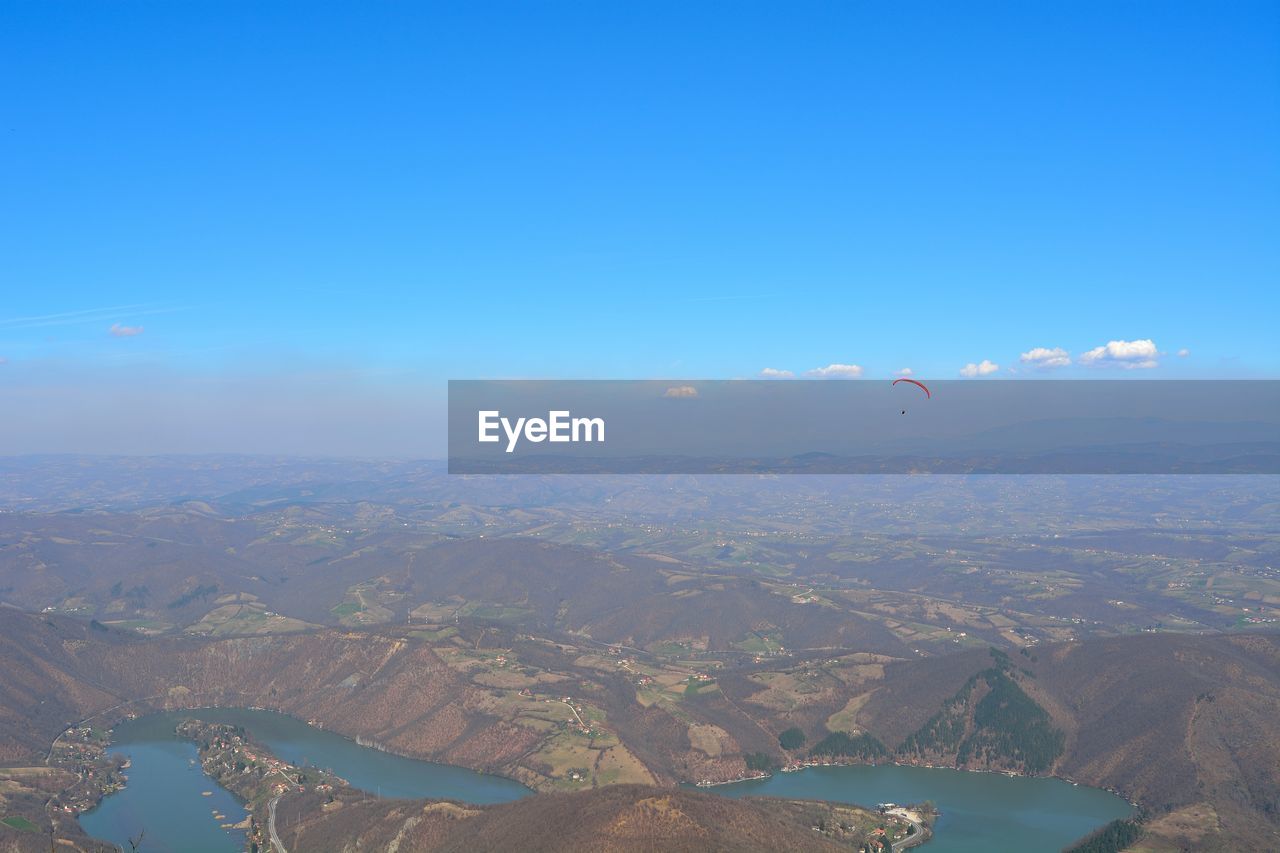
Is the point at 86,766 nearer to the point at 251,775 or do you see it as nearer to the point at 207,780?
the point at 207,780

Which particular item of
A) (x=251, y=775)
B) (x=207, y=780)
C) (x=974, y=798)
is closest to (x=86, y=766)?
(x=207, y=780)

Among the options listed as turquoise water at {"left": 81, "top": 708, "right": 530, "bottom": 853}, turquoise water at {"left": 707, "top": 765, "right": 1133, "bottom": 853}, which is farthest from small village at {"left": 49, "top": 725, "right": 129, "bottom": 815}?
turquoise water at {"left": 707, "top": 765, "right": 1133, "bottom": 853}

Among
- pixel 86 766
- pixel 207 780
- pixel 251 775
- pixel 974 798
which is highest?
pixel 251 775

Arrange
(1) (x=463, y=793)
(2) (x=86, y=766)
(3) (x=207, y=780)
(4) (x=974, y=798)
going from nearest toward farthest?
(4) (x=974, y=798)
(1) (x=463, y=793)
(3) (x=207, y=780)
(2) (x=86, y=766)

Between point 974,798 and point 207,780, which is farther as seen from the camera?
point 207,780

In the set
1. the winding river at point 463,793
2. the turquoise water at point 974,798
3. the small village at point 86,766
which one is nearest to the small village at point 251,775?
the winding river at point 463,793

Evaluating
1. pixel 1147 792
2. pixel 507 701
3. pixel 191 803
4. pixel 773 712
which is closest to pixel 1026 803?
pixel 1147 792

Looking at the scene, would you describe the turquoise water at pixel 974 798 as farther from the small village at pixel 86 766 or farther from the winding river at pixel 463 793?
the small village at pixel 86 766
